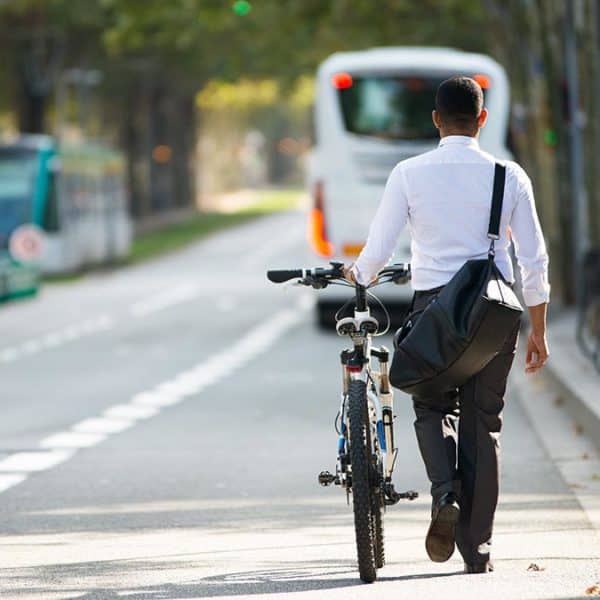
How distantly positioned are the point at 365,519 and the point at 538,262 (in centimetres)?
104

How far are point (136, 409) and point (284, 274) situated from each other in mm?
8261

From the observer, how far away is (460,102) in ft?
23.8

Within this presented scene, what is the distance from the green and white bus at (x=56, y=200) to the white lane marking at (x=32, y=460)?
24.7 metres

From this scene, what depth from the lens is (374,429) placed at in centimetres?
733

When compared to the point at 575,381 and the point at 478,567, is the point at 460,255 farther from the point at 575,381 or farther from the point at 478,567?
the point at 575,381

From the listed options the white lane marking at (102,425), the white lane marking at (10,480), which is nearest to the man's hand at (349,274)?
the white lane marking at (10,480)

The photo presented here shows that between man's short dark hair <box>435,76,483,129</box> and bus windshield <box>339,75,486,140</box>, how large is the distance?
702 inches

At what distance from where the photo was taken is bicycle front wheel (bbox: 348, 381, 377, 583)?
23.2 ft

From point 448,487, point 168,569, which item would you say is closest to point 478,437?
point 448,487

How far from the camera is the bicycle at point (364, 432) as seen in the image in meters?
7.12

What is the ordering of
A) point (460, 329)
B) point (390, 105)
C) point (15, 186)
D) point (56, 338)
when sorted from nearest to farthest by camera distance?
point (460, 329), point (56, 338), point (390, 105), point (15, 186)

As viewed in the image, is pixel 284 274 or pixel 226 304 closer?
pixel 284 274

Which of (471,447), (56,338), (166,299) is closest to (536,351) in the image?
(471,447)

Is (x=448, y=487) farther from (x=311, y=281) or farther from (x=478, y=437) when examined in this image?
(x=311, y=281)
